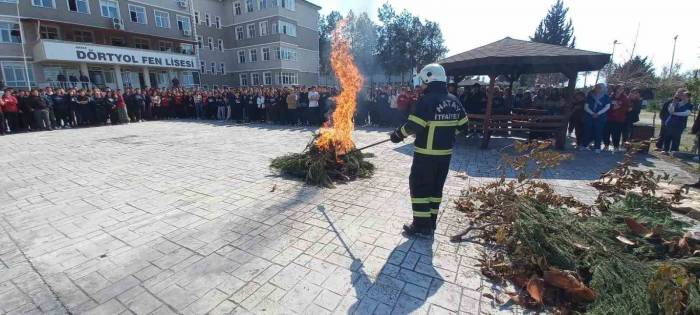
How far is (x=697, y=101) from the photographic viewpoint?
13703 mm

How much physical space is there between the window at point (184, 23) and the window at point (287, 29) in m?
10.1

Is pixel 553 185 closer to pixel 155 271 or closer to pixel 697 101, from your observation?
pixel 155 271

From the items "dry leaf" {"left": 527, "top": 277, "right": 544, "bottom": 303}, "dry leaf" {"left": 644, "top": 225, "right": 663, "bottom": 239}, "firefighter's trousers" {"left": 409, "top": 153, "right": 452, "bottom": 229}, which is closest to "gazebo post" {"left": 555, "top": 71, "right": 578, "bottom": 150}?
"dry leaf" {"left": 644, "top": 225, "right": 663, "bottom": 239}

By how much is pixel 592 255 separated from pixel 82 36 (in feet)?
127

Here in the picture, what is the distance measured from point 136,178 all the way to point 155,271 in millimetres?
4341

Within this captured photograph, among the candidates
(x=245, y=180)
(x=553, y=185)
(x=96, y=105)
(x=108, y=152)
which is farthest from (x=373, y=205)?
(x=96, y=105)

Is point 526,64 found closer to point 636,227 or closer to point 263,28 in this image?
point 636,227

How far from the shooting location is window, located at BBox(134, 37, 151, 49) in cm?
3241

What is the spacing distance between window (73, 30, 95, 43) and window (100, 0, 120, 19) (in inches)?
92.3

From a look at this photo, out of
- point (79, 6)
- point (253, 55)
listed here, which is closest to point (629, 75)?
point (253, 55)

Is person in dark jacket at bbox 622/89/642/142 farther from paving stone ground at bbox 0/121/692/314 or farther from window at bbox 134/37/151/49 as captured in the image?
window at bbox 134/37/151/49

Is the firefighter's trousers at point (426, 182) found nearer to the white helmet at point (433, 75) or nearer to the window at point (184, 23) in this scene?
the white helmet at point (433, 75)

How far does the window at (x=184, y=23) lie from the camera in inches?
1396

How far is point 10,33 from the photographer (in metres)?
24.4
